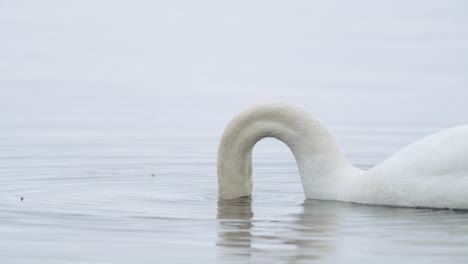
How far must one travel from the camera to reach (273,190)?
48.0 feet

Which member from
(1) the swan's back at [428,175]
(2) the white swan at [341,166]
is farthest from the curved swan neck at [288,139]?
(1) the swan's back at [428,175]

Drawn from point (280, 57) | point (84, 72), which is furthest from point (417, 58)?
point (84, 72)

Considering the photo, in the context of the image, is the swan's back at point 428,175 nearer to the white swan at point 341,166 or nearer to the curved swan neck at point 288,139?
the white swan at point 341,166

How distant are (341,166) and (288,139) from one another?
641 millimetres

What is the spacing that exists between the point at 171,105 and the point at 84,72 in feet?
25.5

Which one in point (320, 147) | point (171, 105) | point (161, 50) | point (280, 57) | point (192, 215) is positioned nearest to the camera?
point (192, 215)

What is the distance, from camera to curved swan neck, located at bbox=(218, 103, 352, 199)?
13.8 m

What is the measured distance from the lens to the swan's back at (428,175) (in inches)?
490

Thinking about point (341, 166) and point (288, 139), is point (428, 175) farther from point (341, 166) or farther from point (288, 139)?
point (288, 139)

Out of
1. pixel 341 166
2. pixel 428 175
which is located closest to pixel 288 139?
pixel 341 166

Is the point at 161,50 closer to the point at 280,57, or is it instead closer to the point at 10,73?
the point at 280,57

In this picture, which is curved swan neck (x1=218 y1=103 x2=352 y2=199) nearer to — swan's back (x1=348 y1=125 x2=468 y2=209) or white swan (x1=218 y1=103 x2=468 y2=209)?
white swan (x1=218 y1=103 x2=468 y2=209)

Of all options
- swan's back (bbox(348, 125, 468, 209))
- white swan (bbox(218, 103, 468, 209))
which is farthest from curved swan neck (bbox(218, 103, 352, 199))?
swan's back (bbox(348, 125, 468, 209))

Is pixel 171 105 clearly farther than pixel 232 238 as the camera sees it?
Yes
